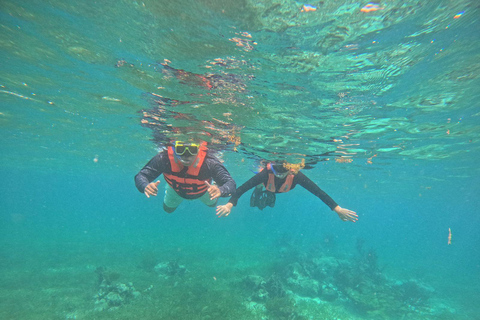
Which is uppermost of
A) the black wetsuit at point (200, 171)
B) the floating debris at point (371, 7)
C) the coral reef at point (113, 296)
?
the floating debris at point (371, 7)

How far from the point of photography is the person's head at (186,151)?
6.68 m

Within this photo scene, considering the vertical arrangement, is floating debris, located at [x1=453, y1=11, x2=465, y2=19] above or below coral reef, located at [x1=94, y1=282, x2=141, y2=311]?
above

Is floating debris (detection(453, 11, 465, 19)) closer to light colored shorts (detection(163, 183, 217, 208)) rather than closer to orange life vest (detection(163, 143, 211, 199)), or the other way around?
orange life vest (detection(163, 143, 211, 199))

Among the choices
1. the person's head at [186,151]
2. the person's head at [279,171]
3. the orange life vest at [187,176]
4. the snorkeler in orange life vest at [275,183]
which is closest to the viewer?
the person's head at [186,151]

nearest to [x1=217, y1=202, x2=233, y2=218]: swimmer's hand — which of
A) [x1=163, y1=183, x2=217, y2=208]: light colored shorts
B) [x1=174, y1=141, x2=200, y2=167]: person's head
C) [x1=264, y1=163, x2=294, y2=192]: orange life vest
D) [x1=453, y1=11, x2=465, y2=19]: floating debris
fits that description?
[x1=174, y1=141, x2=200, y2=167]: person's head

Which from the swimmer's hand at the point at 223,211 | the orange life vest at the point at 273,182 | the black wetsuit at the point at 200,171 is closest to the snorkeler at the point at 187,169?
the black wetsuit at the point at 200,171

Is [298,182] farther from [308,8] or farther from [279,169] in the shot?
[308,8]

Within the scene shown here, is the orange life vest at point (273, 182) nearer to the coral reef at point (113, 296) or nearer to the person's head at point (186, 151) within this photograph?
the person's head at point (186, 151)

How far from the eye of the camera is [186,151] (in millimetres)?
6738

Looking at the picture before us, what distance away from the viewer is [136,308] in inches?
431

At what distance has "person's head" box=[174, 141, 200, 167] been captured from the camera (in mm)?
6684

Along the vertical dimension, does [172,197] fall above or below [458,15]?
below

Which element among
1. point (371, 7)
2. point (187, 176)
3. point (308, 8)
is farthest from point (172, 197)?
point (371, 7)

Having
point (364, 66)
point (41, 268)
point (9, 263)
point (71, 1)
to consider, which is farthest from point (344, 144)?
point (9, 263)
